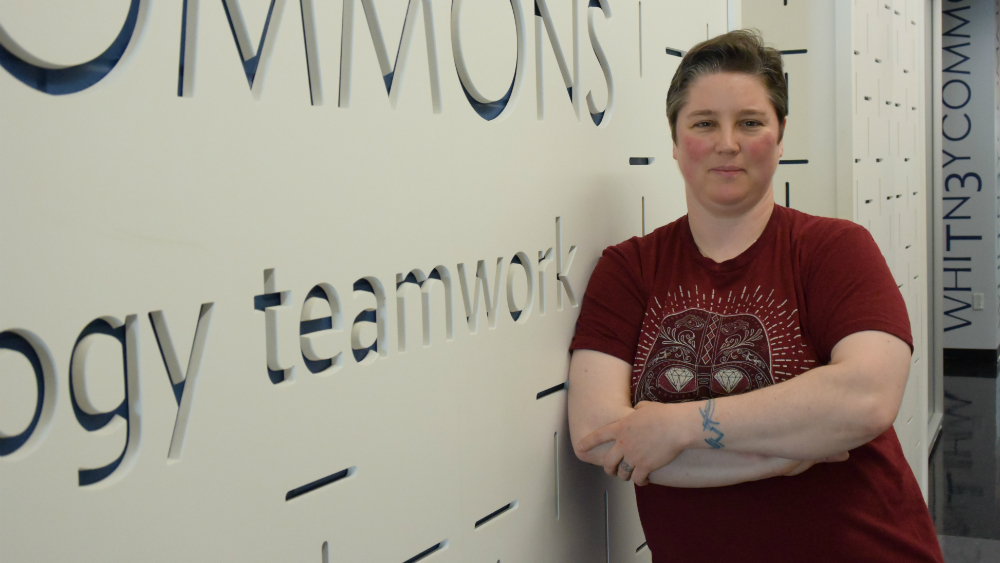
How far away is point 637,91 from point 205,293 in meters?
1.16

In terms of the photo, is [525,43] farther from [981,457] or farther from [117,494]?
[981,457]

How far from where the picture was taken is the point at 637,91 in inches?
72.3

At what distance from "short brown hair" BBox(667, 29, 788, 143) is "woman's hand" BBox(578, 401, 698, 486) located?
577 mm

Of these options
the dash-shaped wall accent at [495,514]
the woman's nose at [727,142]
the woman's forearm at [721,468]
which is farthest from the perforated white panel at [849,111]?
the dash-shaped wall accent at [495,514]

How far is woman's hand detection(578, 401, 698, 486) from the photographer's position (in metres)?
1.41

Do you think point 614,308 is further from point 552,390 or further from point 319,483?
point 319,483

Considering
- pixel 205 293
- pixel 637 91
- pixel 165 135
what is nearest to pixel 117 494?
pixel 205 293

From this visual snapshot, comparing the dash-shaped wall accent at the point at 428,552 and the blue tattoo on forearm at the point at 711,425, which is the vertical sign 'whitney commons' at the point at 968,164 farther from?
the dash-shaped wall accent at the point at 428,552

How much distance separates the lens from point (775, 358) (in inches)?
58.4

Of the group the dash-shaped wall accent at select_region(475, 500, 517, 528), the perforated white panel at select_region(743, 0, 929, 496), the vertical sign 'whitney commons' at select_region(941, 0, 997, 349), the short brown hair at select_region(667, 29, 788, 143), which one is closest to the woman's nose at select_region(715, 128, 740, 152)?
the short brown hair at select_region(667, 29, 788, 143)

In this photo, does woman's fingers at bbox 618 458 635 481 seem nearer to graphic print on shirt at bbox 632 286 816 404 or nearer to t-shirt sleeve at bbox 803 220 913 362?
graphic print on shirt at bbox 632 286 816 404

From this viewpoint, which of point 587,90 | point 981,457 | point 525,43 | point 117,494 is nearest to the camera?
point 117,494

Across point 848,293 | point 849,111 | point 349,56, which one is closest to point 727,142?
point 848,293

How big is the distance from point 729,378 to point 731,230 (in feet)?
0.91
